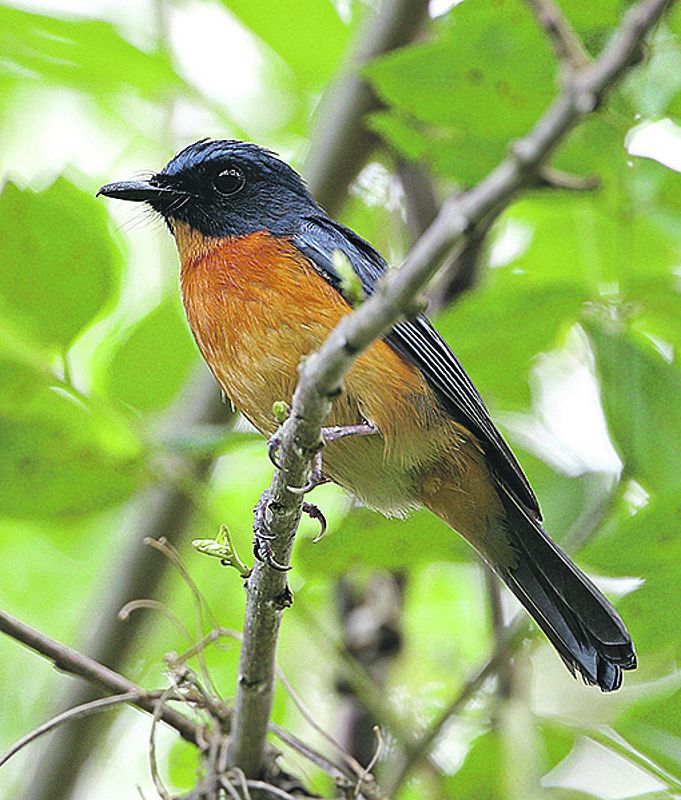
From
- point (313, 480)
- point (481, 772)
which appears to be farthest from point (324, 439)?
point (481, 772)

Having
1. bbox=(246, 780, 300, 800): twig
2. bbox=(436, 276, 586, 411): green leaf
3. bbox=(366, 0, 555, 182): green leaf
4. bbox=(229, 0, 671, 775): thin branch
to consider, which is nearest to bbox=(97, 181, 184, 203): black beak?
bbox=(366, 0, 555, 182): green leaf

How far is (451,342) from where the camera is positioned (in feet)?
9.74

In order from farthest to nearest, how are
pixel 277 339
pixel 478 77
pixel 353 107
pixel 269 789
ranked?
1. pixel 353 107
2. pixel 478 77
3. pixel 277 339
4. pixel 269 789

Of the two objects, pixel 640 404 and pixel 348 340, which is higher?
pixel 640 404

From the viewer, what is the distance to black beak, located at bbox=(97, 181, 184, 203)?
10.4 ft

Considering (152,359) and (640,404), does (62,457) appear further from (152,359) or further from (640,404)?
(640,404)

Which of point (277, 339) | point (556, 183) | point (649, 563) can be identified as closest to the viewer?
point (556, 183)

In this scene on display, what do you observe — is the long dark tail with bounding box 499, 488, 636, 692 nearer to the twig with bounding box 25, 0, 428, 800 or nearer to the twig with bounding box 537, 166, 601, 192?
the twig with bounding box 25, 0, 428, 800

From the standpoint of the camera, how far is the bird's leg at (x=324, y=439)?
1914 mm

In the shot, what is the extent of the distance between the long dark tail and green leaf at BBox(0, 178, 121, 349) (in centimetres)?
114

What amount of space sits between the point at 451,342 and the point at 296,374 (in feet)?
1.54

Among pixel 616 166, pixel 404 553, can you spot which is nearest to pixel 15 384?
pixel 404 553

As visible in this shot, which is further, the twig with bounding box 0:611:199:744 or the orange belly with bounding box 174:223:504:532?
the orange belly with bounding box 174:223:504:532

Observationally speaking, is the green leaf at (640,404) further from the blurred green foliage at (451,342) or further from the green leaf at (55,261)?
the green leaf at (55,261)
